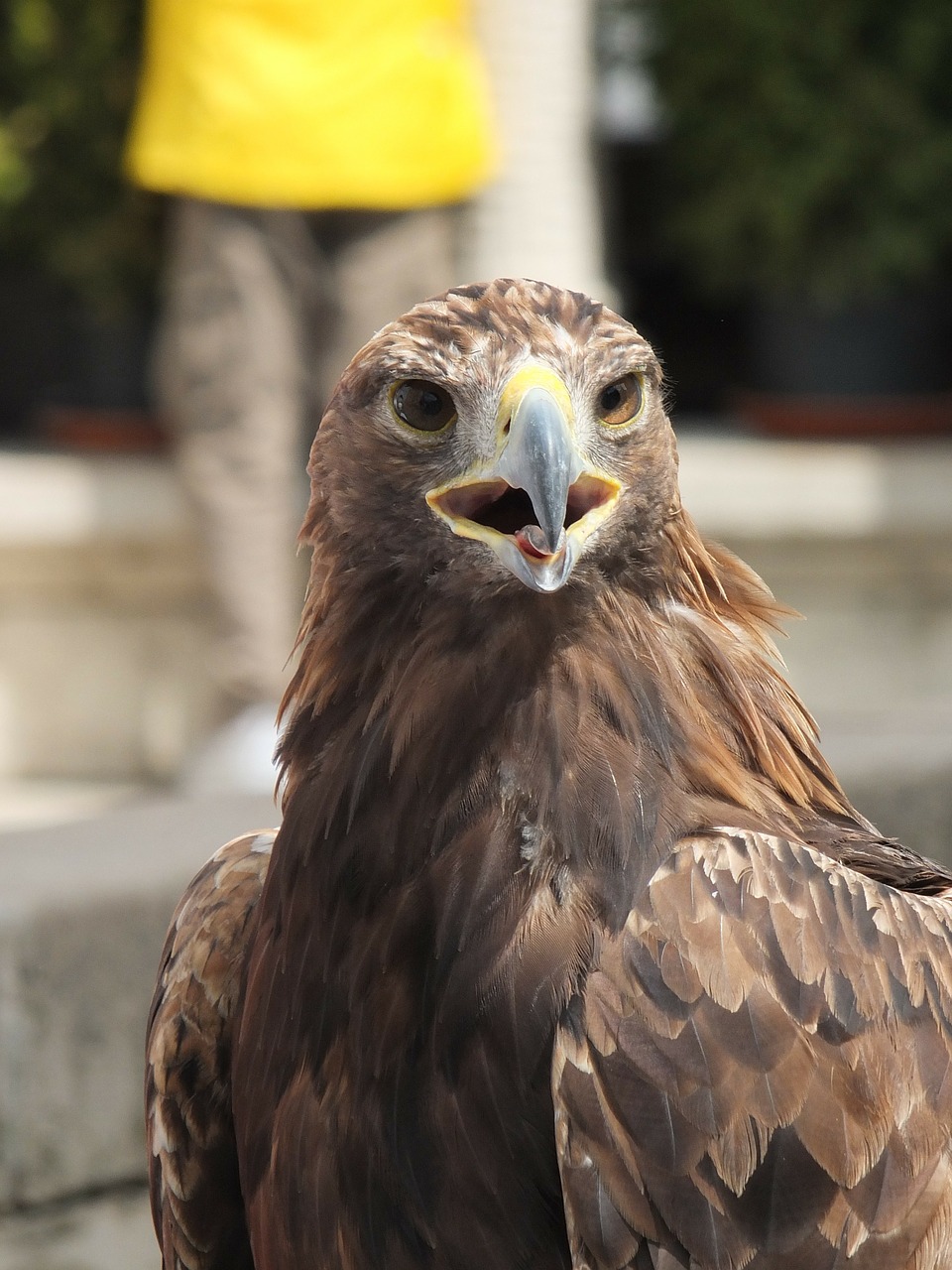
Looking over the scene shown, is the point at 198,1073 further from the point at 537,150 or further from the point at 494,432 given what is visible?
the point at 537,150

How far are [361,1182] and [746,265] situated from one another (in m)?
5.36

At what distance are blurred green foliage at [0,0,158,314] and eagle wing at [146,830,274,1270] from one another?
15.1 feet

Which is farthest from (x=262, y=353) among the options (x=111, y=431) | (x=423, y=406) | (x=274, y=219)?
(x=423, y=406)

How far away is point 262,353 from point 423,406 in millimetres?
3554

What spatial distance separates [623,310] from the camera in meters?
7.57

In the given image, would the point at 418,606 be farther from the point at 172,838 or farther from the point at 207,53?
the point at 207,53

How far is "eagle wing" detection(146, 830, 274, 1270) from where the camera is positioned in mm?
2510

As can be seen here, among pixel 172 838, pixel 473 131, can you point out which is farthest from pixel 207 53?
pixel 172 838

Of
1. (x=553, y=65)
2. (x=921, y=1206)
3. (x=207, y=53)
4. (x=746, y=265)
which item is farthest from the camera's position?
(x=746, y=265)

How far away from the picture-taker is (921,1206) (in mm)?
2104

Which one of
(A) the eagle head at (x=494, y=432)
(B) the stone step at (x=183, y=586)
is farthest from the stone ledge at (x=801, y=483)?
(A) the eagle head at (x=494, y=432)

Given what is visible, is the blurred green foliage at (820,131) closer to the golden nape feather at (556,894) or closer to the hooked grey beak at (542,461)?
the golden nape feather at (556,894)

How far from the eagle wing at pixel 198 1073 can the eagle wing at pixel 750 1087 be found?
574 mm

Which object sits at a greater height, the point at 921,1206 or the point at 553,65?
the point at 553,65
